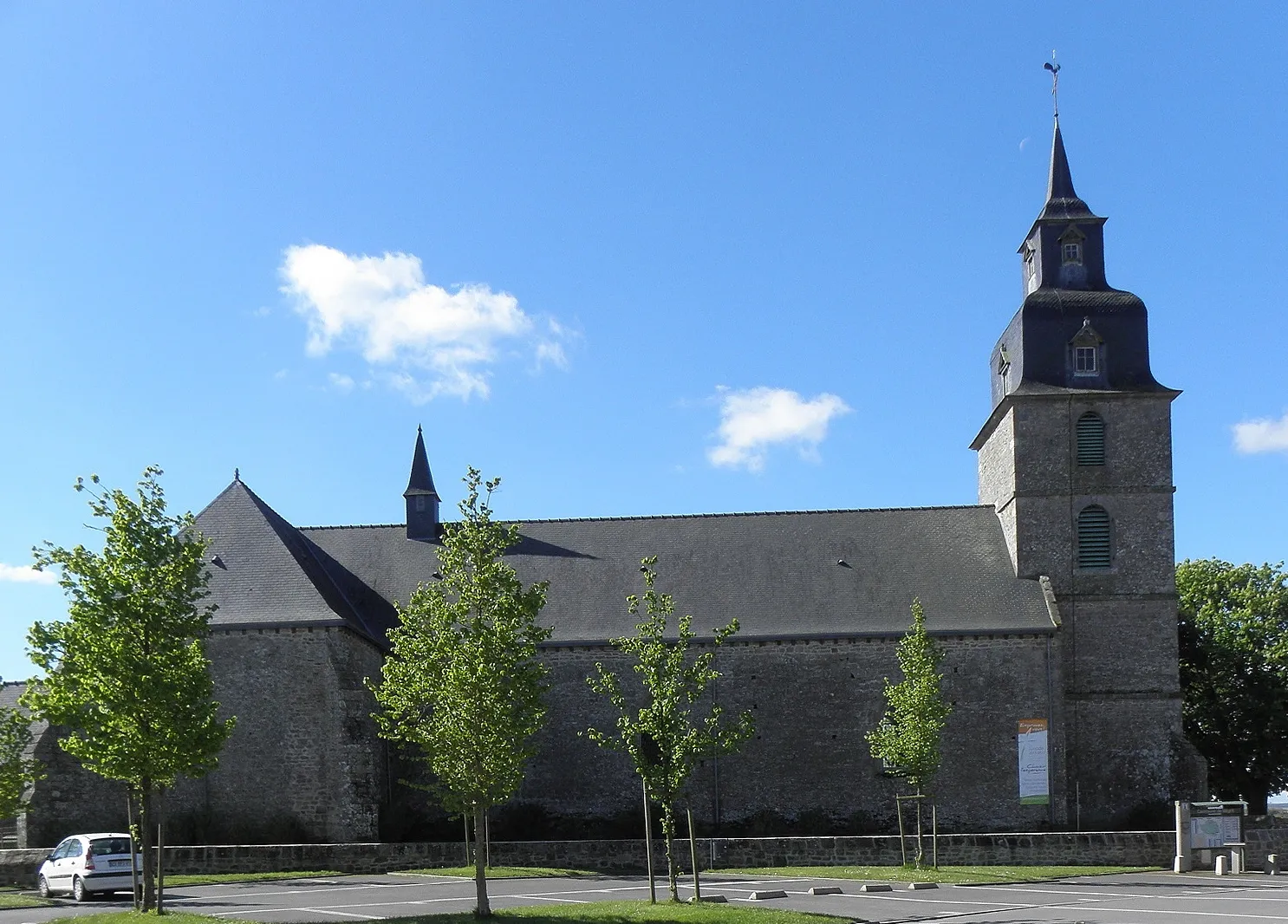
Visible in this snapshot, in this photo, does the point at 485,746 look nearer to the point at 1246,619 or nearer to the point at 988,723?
the point at 988,723

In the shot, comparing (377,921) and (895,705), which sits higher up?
(895,705)

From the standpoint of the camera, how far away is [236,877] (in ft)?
93.0

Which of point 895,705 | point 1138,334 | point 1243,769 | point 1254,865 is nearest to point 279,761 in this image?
point 895,705

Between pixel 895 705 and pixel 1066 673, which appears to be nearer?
pixel 895 705

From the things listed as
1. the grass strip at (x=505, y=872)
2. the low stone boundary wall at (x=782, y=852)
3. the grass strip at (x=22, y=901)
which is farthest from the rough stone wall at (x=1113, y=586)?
the grass strip at (x=22, y=901)

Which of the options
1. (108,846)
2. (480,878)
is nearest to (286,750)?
(108,846)

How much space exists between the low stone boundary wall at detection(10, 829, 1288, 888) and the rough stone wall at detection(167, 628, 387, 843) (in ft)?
7.24

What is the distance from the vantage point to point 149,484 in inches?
813

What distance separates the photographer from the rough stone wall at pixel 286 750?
32.9 metres

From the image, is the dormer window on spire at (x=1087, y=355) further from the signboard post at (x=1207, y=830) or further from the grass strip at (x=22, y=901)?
the grass strip at (x=22, y=901)

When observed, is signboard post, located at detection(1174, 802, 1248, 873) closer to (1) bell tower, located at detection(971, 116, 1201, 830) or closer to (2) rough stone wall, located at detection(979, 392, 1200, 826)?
(2) rough stone wall, located at detection(979, 392, 1200, 826)

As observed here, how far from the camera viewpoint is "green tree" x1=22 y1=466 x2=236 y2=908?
19.6 metres

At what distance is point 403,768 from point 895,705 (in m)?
14.1

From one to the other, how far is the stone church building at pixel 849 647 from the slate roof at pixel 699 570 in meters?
0.09
